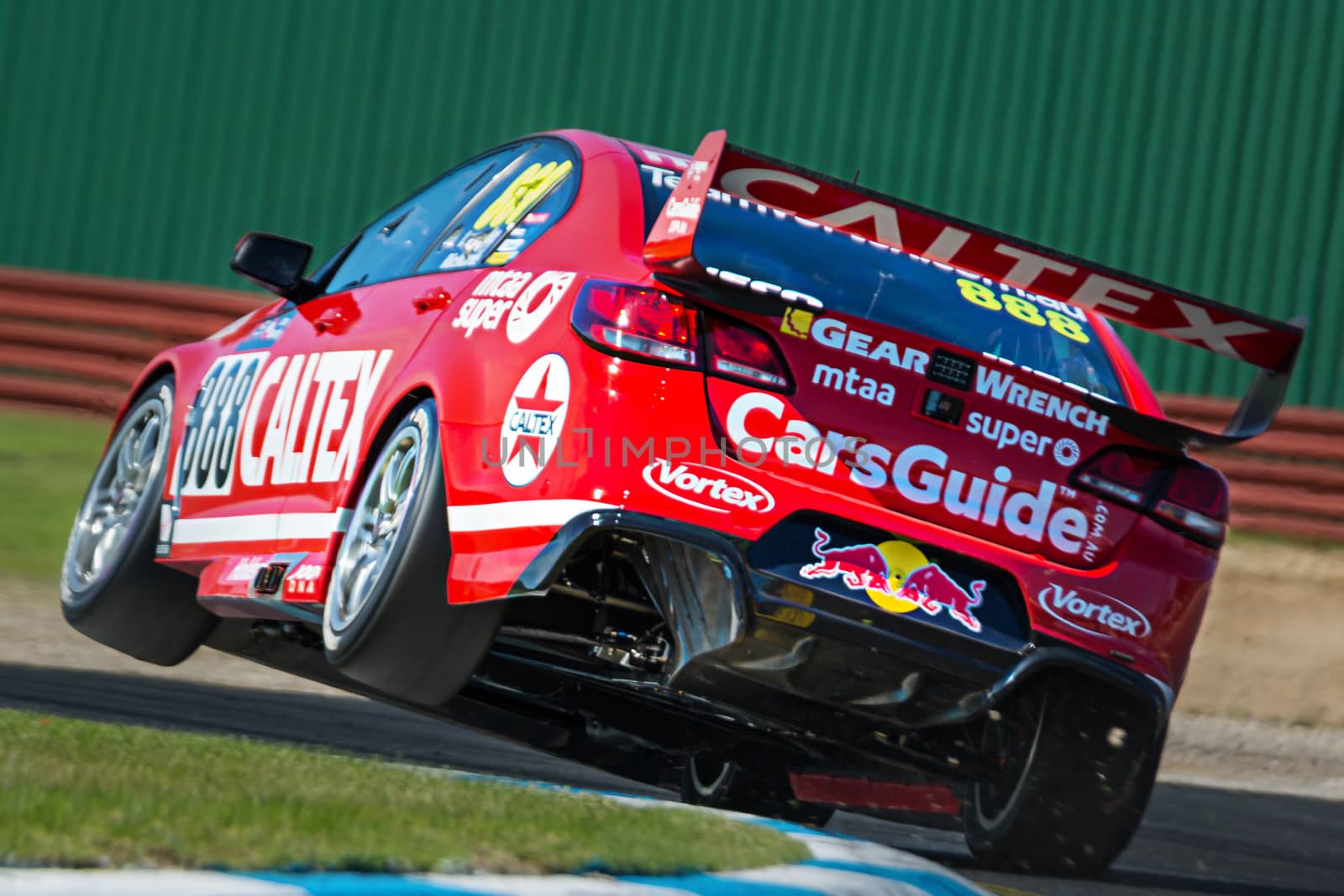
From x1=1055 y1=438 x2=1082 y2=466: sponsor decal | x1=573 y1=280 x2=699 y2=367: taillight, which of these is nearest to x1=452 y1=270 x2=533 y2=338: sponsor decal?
x1=573 y1=280 x2=699 y2=367: taillight

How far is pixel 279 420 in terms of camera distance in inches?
201

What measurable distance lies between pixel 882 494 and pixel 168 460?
2.83 m

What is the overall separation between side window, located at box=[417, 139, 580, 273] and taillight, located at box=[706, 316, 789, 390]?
0.69 meters

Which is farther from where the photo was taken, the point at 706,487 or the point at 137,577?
the point at 137,577

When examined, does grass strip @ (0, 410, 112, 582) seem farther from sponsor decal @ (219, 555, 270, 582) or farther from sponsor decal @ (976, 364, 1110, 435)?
sponsor decal @ (976, 364, 1110, 435)

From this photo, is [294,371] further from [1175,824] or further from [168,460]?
[1175,824]

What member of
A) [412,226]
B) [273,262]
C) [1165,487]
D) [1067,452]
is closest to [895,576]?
[1067,452]

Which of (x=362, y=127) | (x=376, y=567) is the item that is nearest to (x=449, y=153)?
(x=362, y=127)

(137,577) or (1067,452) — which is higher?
(1067,452)

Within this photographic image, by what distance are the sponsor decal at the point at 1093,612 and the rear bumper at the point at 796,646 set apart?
0.21 feet

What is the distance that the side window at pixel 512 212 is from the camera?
4391 millimetres

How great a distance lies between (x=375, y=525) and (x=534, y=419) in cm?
68

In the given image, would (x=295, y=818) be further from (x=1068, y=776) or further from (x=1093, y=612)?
(x=1068, y=776)

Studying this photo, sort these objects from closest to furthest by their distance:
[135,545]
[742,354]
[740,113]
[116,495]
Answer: [742,354]
[135,545]
[116,495]
[740,113]
